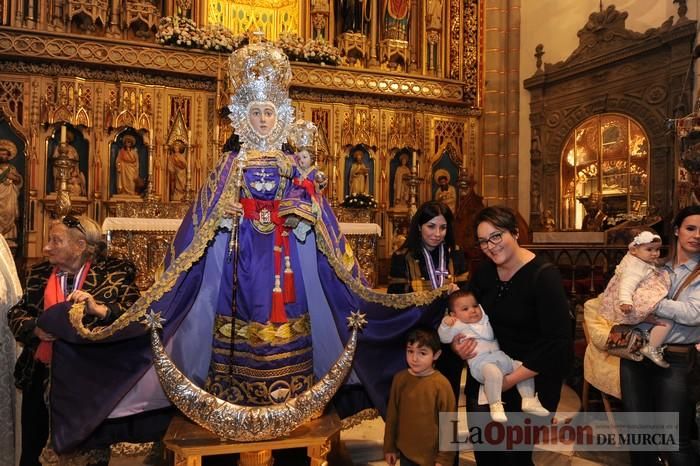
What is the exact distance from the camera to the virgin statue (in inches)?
133

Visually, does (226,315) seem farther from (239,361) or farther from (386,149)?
(386,149)

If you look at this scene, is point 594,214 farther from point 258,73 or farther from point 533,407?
point 533,407

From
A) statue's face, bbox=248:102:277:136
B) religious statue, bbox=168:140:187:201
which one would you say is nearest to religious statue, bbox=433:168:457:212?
religious statue, bbox=168:140:187:201

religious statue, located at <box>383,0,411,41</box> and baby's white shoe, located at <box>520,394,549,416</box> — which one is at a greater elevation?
religious statue, located at <box>383,0,411,41</box>

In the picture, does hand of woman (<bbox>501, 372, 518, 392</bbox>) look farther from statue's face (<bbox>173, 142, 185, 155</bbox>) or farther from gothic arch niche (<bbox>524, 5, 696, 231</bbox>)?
statue's face (<bbox>173, 142, 185, 155</bbox>)

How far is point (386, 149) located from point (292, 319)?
880 centimetres

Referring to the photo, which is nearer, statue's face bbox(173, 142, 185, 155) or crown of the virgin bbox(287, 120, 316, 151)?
crown of the virgin bbox(287, 120, 316, 151)

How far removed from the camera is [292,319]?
3.63 m

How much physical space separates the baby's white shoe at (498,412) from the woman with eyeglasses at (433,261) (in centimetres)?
65

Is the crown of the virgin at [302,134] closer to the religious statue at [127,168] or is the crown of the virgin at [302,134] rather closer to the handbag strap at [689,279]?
the handbag strap at [689,279]

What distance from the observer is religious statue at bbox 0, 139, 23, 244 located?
9.48 metres

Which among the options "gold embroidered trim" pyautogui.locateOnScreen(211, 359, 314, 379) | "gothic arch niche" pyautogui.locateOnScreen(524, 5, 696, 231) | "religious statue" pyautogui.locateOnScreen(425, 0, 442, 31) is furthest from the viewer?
"religious statue" pyautogui.locateOnScreen(425, 0, 442, 31)

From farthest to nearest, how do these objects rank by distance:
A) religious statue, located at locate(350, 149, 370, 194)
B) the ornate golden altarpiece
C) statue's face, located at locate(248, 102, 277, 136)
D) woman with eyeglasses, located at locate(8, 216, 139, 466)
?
religious statue, located at locate(350, 149, 370, 194) → the ornate golden altarpiece → statue's face, located at locate(248, 102, 277, 136) → woman with eyeglasses, located at locate(8, 216, 139, 466)

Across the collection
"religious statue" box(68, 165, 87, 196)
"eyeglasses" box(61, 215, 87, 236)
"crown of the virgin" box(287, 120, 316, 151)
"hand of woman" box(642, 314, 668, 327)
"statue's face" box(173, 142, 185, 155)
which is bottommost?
"hand of woman" box(642, 314, 668, 327)
